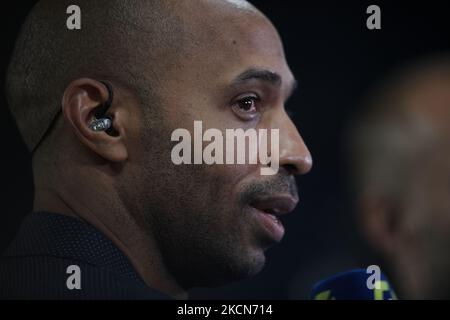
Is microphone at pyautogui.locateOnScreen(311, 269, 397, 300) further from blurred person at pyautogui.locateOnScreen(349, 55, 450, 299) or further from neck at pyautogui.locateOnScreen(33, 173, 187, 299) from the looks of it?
blurred person at pyautogui.locateOnScreen(349, 55, 450, 299)

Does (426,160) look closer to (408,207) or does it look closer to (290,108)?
(408,207)

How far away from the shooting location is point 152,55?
1.57m

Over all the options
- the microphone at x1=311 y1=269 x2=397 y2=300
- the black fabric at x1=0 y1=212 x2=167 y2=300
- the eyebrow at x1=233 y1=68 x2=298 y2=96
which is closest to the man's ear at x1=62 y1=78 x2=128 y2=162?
the black fabric at x1=0 y1=212 x2=167 y2=300

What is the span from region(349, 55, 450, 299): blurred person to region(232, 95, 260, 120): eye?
0.75 metres

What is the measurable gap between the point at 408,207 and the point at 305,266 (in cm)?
36

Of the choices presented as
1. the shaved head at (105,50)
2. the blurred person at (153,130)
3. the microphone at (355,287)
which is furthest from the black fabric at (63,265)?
the microphone at (355,287)

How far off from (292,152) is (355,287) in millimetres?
305

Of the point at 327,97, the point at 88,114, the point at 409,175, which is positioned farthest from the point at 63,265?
the point at 409,175

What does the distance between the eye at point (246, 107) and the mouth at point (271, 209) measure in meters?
0.18

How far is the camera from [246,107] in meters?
1.63

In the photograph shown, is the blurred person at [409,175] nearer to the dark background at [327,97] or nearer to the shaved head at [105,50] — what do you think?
the dark background at [327,97]

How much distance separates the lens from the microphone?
1586mm

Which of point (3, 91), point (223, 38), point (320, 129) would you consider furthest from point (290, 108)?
point (3, 91)

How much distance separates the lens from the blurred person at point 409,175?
7.38ft
